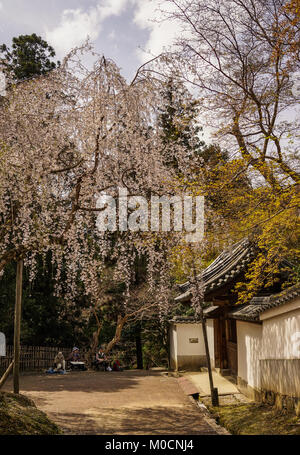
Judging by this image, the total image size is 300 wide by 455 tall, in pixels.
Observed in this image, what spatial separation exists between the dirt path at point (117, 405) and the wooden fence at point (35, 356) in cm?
283

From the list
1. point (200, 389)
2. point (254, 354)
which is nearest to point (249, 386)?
point (254, 354)

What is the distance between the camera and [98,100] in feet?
21.3

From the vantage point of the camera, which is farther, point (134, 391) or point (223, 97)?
point (134, 391)

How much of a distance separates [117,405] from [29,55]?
1775 centimetres

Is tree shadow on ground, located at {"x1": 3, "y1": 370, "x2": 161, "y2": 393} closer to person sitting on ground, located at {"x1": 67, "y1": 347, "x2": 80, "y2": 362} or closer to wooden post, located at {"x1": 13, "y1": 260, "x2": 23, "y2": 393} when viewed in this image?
person sitting on ground, located at {"x1": 67, "y1": 347, "x2": 80, "y2": 362}

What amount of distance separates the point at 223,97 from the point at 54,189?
5.07 meters

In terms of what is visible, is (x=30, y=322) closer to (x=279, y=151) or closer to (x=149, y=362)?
(x=149, y=362)

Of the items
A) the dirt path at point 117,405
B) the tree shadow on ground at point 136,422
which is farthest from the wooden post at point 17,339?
the tree shadow on ground at point 136,422

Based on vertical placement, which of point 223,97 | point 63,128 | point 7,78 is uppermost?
point 223,97

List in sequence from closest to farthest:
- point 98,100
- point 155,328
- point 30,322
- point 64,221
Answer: point 98,100 → point 64,221 → point 30,322 → point 155,328

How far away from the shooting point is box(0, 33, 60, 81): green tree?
2072 centimetres

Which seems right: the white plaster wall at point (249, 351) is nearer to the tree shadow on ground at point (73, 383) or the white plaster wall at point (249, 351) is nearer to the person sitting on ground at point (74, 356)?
the tree shadow on ground at point (73, 383)

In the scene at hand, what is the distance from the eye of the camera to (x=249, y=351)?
1080cm

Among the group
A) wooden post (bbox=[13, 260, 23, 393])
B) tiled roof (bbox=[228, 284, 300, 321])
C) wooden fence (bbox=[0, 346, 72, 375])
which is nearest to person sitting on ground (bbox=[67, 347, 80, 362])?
wooden fence (bbox=[0, 346, 72, 375])
